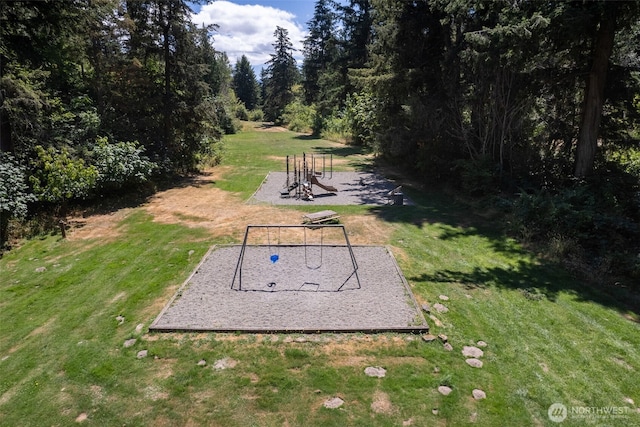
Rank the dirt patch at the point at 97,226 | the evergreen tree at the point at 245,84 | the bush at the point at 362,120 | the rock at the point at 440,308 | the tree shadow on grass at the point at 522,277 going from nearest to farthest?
the rock at the point at 440,308 → the tree shadow on grass at the point at 522,277 → the dirt patch at the point at 97,226 → the bush at the point at 362,120 → the evergreen tree at the point at 245,84

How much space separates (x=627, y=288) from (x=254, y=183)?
11.8m

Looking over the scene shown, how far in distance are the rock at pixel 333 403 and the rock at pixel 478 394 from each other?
142 cm

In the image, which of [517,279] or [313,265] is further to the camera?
[313,265]

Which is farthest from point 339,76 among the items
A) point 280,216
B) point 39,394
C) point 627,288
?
point 39,394

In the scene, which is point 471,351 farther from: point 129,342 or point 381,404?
point 129,342

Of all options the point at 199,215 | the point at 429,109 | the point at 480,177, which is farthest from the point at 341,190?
the point at 199,215

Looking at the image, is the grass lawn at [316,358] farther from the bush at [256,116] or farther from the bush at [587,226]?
the bush at [256,116]

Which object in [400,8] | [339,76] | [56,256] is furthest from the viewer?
[339,76]

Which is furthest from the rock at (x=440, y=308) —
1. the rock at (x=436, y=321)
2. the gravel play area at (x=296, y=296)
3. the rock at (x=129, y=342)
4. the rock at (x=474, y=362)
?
the rock at (x=129, y=342)

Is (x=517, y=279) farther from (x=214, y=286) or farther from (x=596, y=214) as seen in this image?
(x=214, y=286)

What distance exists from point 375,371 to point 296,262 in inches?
132

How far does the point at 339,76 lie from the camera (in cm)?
3117

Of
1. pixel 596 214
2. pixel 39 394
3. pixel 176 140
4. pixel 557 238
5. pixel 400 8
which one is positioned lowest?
pixel 39 394

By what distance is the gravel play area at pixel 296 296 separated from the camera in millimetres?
5199
